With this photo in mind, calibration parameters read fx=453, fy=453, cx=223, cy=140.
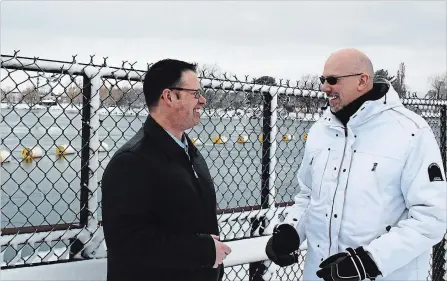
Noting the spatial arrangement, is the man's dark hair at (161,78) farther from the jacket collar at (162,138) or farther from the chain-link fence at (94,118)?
the chain-link fence at (94,118)

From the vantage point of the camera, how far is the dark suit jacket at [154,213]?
5.57 ft

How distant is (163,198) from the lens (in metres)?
1.77

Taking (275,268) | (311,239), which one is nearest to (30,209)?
(275,268)

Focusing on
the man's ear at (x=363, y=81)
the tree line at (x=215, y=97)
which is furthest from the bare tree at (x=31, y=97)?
the man's ear at (x=363, y=81)

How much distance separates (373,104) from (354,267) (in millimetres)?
743

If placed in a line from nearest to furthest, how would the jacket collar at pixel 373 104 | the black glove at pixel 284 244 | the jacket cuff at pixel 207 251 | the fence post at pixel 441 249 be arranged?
the jacket cuff at pixel 207 251
the jacket collar at pixel 373 104
the black glove at pixel 284 244
the fence post at pixel 441 249

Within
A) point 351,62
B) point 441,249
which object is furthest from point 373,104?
point 441,249

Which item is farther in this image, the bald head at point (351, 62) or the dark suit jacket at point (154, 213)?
the bald head at point (351, 62)

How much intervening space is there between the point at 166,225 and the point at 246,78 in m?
1.30

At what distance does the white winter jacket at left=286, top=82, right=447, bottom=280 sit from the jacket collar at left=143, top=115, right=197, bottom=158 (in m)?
0.77

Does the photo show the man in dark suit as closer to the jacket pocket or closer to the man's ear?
the jacket pocket

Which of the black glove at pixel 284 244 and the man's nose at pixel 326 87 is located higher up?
the man's nose at pixel 326 87

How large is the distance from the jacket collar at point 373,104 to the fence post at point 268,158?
766 mm

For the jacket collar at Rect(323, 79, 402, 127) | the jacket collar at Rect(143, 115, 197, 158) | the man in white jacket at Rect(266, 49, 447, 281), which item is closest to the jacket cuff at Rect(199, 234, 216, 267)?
the jacket collar at Rect(143, 115, 197, 158)
